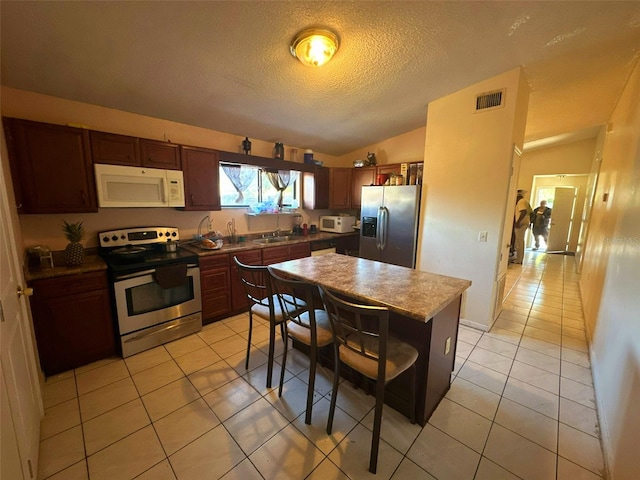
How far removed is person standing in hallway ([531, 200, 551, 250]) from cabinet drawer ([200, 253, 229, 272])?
26.4 feet

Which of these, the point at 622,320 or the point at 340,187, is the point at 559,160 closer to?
the point at 340,187

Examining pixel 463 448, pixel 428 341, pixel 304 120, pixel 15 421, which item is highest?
pixel 304 120

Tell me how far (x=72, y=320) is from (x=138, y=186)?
4.34ft

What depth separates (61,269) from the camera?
84.8 inches

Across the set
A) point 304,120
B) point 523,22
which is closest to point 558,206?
point 523,22

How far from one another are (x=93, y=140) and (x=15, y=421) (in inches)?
87.1

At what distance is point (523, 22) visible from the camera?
1926 mm

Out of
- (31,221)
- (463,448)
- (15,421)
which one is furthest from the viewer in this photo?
(31,221)

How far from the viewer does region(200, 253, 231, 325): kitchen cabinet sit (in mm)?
2942

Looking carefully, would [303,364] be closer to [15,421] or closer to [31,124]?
[15,421]

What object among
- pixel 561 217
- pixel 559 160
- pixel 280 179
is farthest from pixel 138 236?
pixel 561 217

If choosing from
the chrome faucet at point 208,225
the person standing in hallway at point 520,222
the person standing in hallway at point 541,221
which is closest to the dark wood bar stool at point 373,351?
the chrome faucet at point 208,225

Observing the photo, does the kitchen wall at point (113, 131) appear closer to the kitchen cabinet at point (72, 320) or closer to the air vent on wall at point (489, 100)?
the kitchen cabinet at point (72, 320)

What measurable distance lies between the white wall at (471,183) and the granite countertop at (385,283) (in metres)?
1.37
